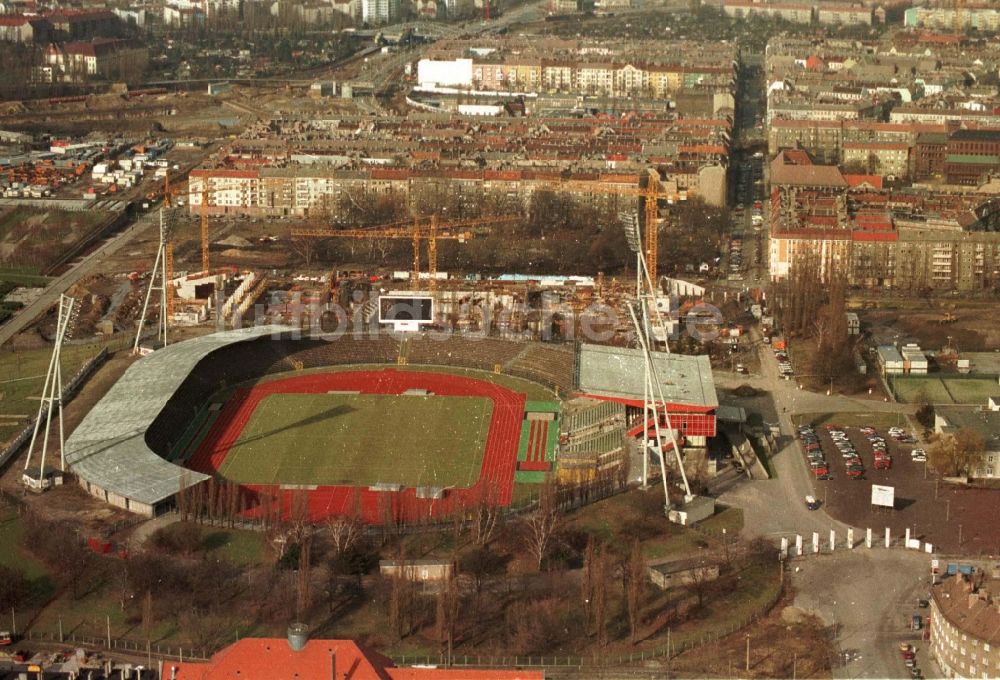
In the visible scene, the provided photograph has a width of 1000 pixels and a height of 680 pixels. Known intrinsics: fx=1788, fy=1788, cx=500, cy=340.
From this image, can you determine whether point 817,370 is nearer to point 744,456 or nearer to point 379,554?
point 744,456

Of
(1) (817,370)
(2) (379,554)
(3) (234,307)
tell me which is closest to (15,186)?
(3) (234,307)

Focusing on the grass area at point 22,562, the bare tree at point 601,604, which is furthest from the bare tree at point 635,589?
the grass area at point 22,562

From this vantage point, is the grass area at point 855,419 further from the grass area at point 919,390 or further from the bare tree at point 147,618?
the bare tree at point 147,618

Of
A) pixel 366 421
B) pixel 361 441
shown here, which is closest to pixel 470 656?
pixel 361 441

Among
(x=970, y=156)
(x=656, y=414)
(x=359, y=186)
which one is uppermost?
(x=970, y=156)

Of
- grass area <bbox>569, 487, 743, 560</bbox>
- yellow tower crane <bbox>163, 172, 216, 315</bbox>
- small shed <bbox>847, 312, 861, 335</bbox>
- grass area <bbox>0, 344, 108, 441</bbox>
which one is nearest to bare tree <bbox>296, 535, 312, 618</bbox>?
grass area <bbox>569, 487, 743, 560</bbox>

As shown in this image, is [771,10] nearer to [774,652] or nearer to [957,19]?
[957,19]
